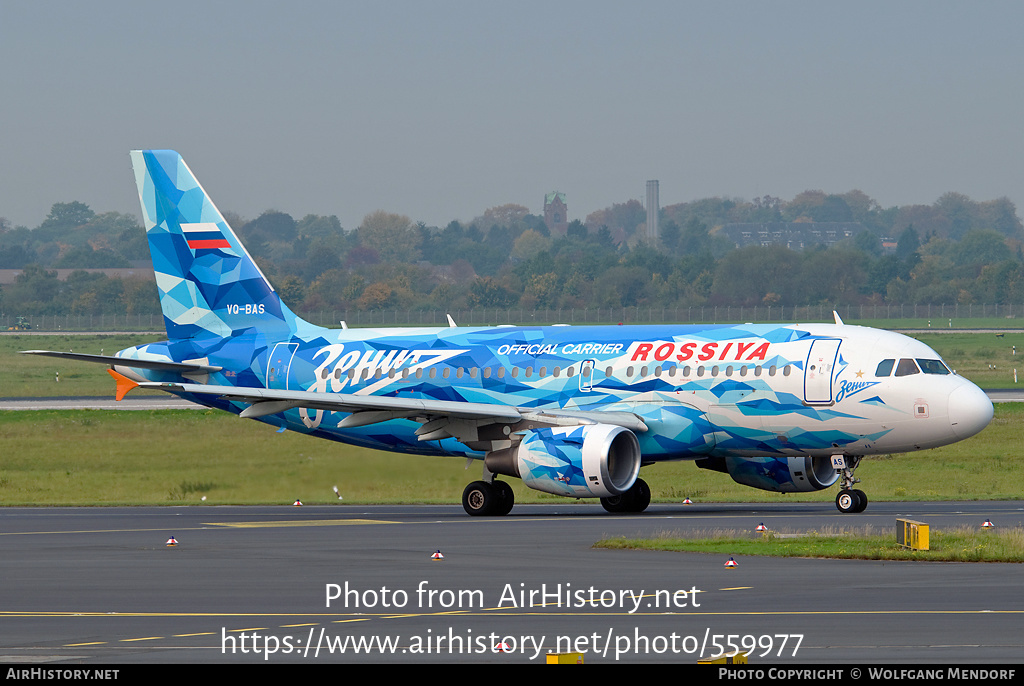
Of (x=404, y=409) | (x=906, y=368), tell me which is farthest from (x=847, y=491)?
(x=404, y=409)

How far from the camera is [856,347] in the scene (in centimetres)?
3825

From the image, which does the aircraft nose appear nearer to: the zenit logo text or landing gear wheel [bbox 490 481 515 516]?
the zenit logo text

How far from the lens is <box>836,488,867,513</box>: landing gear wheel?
122ft

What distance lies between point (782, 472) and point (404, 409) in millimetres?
9900

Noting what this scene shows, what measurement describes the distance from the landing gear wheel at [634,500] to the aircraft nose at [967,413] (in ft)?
26.1

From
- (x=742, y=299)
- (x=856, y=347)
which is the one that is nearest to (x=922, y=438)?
(x=856, y=347)

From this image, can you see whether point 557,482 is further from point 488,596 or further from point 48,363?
point 48,363

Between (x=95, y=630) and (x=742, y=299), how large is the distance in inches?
5343

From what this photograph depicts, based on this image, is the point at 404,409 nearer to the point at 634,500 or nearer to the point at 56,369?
the point at 634,500

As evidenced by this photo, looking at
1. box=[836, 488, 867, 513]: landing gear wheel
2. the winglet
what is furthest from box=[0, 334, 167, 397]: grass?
box=[836, 488, 867, 513]: landing gear wheel

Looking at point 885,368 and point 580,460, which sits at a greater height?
point 885,368

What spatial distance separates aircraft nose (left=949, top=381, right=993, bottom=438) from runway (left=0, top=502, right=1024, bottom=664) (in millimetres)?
2516

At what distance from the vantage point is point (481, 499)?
130 feet

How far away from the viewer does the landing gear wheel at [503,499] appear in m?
39.7
